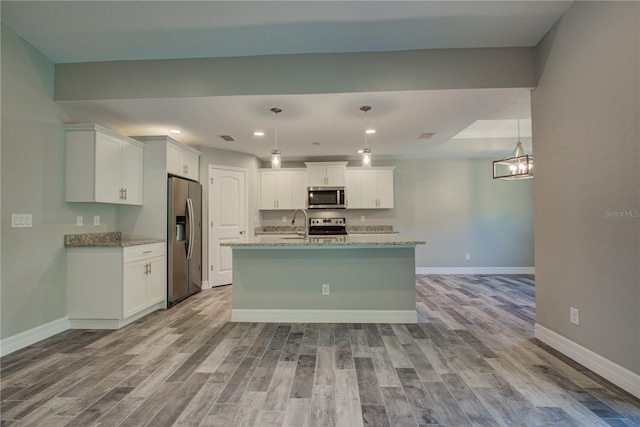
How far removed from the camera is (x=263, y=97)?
2.87m

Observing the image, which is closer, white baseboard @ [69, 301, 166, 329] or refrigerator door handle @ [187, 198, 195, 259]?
white baseboard @ [69, 301, 166, 329]

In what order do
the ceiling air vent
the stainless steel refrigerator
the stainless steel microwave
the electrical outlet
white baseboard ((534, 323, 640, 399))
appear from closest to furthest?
white baseboard ((534, 323, 640, 399)), the electrical outlet, the stainless steel refrigerator, the ceiling air vent, the stainless steel microwave

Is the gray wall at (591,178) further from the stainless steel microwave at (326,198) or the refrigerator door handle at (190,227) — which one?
the refrigerator door handle at (190,227)

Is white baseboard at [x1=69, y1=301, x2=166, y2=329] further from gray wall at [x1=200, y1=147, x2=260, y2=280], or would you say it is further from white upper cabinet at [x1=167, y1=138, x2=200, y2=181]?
white upper cabinet at [x1=167, y1=138, x2=200, y2=181]

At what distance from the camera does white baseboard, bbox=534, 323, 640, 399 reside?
1.81m

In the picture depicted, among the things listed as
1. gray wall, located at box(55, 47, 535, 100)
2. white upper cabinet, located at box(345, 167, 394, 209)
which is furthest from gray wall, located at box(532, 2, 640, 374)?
white upper cabinet, located at box(345, 167, 394, 209)

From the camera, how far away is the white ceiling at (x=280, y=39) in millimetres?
2246

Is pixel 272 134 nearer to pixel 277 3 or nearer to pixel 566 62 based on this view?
pixel 277 3

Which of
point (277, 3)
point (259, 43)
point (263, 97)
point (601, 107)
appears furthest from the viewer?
point (263, 97)

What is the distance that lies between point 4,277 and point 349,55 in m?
3.73

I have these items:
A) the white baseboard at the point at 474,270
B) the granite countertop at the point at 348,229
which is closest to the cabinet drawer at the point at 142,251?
the granite countertop at the point at 348,229

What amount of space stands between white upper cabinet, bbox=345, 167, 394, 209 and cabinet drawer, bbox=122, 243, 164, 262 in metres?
3.38

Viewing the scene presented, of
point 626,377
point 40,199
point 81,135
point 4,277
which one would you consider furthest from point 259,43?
point 626,377

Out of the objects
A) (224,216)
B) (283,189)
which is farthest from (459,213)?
(224,216)
